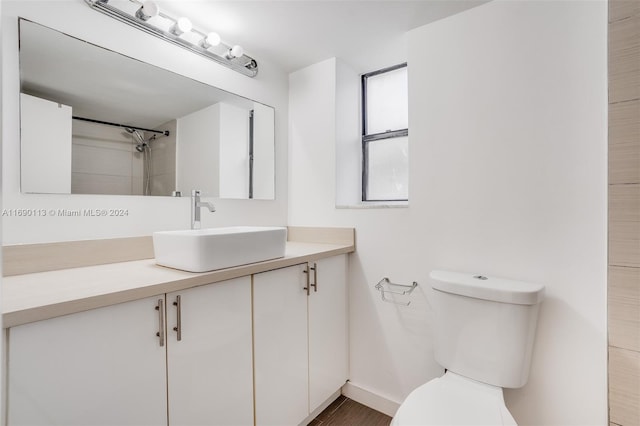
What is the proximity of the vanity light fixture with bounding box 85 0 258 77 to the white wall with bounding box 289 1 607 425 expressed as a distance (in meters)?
1.00

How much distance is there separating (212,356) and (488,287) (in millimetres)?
1112

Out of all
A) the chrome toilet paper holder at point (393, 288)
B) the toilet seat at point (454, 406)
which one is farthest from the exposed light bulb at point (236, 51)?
the toilet seat at point (454, 406)

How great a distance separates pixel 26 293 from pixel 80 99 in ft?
2.73

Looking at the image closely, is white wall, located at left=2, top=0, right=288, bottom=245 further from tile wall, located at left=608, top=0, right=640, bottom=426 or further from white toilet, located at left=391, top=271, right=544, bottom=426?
tile wall, located at left=608, top=0, right=640, bottom=426

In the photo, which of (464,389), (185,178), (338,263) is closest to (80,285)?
(185,178)

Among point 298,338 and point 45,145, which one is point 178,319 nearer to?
point 298,338

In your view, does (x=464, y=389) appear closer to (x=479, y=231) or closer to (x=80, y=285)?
(x=479, y=231)

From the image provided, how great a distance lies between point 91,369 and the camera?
2.72 ft

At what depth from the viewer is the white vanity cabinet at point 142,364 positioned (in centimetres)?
75

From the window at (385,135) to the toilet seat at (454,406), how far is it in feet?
3.67

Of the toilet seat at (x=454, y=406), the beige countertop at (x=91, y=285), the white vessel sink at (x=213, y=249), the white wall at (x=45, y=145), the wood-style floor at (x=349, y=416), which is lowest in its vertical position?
the wood-style floor at (x=349, y=416)

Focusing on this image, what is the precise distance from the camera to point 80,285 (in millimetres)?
928

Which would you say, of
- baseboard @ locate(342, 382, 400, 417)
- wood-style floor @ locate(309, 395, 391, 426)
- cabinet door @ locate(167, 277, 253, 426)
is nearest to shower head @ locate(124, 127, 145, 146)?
cabinet door @ locate(167, 277, 253, 426)

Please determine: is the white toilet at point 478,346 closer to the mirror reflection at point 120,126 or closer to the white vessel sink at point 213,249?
the white vessel sink at point 213,249
